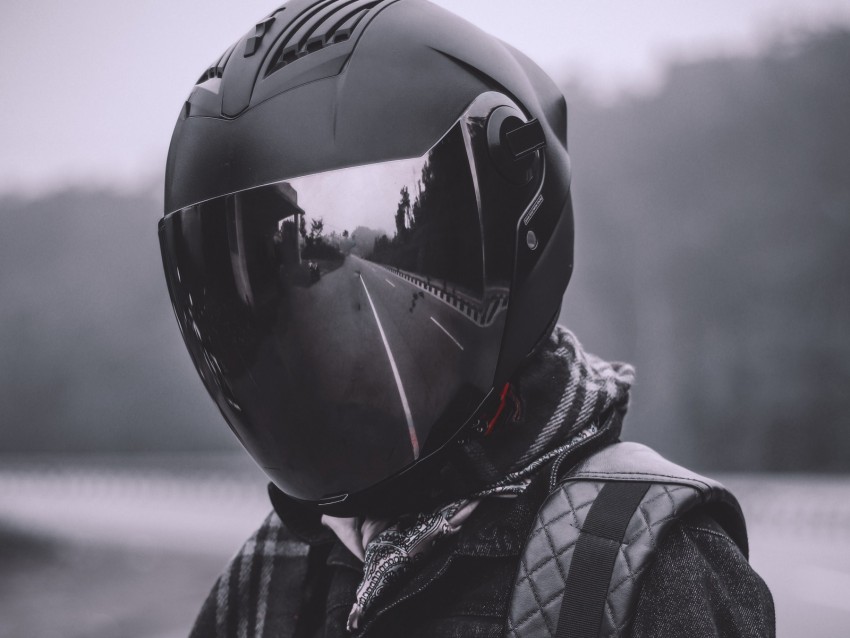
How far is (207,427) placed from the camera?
17844 mm

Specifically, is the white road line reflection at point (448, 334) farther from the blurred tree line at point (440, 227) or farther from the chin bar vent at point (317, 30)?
the chin bar vent at point (317, 30)

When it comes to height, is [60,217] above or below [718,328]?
above

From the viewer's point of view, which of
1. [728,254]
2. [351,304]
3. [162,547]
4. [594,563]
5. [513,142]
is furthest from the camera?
[728,254]

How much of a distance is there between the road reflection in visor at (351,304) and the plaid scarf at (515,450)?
7 centimetres

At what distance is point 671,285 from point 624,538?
15862 mm

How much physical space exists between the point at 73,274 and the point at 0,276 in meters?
1.61

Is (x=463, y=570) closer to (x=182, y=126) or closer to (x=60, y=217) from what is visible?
(x=182, y=126)

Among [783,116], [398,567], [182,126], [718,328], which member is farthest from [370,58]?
[783,116]

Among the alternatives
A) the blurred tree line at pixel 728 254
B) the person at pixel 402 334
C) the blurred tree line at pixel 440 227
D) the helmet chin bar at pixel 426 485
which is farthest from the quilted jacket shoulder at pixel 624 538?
the blurred tree line at pixel 728 254

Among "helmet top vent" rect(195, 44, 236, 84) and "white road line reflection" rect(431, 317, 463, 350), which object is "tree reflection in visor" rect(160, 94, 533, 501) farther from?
"helmet top vent" rect(195, 44, 236, 84)

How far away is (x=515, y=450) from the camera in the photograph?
1.01 m

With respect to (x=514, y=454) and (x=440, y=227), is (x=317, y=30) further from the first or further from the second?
(x=514, y=454)

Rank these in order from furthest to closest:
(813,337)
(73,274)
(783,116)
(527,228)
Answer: (73,274)
(783,116)
(813,337)
(527,228)

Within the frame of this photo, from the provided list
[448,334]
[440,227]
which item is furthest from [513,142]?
[448,334]
